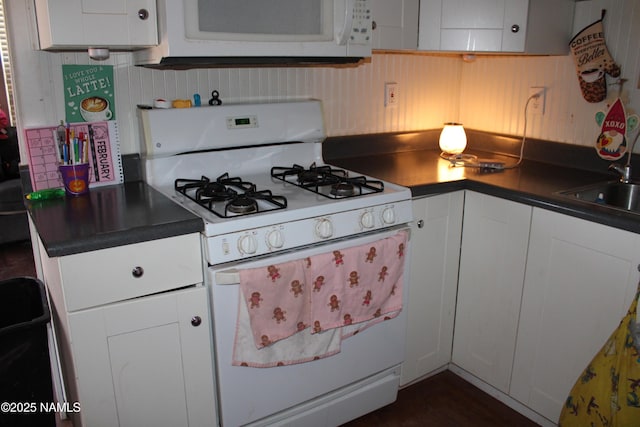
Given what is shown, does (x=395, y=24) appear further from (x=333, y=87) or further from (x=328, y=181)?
(x=328, y=181)

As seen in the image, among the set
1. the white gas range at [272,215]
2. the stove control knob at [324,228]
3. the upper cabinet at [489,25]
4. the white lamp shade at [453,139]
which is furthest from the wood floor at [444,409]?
the upper cabinet at [489,25]

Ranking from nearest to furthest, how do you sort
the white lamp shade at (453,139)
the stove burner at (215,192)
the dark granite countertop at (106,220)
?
the dark granite countertop at (106,220), the stove burner at (215,192), the white lamp shade at (453,139)

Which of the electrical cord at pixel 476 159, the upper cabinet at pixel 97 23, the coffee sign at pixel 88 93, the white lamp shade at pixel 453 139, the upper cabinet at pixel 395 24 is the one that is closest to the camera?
the upper cabinet at pixel 97 23

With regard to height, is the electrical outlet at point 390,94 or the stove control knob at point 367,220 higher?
the electrical outlet at point 390,94

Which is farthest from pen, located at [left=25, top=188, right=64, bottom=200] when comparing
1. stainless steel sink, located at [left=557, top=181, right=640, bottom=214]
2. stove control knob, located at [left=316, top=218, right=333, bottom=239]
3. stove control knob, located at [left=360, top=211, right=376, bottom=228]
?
stainless steel sink, located at [left=557, top=181, right=640, bottom=214]

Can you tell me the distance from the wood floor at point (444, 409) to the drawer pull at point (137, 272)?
104 cm

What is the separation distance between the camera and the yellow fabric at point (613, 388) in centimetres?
144

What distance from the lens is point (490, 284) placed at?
2082 mm

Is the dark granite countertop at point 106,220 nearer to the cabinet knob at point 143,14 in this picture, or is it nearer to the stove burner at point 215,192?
the stove burner at point 215,192

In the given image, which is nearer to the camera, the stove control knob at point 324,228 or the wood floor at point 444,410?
the stove control knob at point 324,228

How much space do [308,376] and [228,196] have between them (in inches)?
26.1

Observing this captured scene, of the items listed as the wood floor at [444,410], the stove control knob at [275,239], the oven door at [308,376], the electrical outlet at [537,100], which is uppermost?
the electrical outlet at [537,100]

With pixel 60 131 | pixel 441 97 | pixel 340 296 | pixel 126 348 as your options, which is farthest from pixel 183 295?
pixel 441 97

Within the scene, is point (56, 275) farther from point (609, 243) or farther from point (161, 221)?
point (609, 243)
